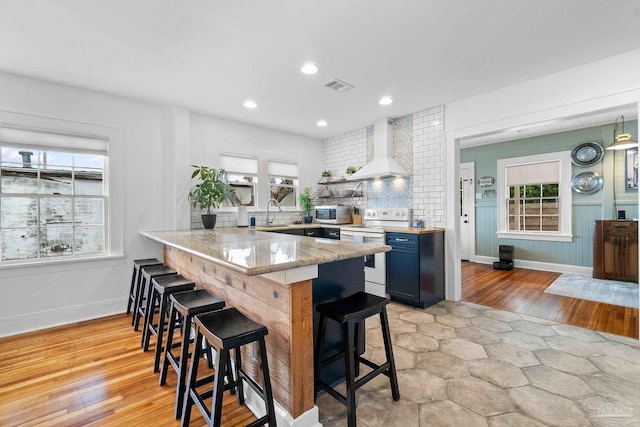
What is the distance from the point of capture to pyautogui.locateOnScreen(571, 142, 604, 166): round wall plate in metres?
4.97

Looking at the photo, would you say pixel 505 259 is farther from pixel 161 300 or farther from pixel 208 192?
pixel 161 300

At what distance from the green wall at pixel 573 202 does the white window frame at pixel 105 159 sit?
650 cm

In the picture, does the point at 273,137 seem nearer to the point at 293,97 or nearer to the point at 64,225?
the point at 293,97

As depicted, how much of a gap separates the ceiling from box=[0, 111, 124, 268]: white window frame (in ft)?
1.52

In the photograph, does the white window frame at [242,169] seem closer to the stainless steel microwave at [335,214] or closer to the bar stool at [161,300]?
the stainless steel microwave at [335,214]

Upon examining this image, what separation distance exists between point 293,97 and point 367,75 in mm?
1012

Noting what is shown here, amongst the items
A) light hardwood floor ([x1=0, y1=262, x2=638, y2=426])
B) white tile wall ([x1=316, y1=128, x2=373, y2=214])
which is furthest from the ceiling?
light hardwood floor ([x1=0, y1=262, x2=638, y2=426])

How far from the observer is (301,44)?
250cm

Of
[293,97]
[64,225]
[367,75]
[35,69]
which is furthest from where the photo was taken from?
[293,97]

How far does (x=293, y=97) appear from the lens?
368 cm

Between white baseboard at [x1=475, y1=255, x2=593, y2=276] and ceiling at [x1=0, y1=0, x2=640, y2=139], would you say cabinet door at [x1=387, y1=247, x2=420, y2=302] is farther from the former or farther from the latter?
white baseboard at [x1=475, y1=255, x2=593, y2=276]

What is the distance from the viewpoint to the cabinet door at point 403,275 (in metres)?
3.61

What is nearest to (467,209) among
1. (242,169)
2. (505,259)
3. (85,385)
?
(505,259)

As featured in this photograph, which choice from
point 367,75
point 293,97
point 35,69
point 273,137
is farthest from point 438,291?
point 35,69
